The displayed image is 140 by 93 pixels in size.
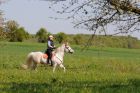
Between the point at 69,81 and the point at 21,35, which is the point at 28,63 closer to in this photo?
the point at 69,81

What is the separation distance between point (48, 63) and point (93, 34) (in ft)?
55.6

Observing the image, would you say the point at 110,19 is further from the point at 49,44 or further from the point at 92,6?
the point at 49,44

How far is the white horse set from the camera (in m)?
31.8

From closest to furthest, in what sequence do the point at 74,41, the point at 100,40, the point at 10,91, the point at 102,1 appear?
the point at 10,91 → the point at 102,1 → the point at 100,40 → the point at 74,41

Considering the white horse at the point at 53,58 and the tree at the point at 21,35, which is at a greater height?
the white horse at the point at 53,58

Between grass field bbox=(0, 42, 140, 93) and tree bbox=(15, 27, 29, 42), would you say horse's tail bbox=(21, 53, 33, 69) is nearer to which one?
grass field bbox=(0, 42, 140, 93)

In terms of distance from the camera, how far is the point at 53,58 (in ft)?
105

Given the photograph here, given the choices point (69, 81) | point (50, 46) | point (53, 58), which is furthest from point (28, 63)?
point (69, 81)

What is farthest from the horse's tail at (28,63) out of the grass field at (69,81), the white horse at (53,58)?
the grass field at (69,81)

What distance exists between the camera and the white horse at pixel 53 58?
31844 millimetres

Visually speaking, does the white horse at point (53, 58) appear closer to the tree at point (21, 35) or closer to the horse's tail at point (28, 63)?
the horse's tail at point (28, 63)

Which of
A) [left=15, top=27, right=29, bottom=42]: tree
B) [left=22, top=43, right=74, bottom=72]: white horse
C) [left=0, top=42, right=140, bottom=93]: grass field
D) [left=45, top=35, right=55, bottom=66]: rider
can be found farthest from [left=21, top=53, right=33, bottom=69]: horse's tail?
[left=15, top=27, right=29, bottom=42]: tree

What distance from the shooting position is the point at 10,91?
47.9 feet

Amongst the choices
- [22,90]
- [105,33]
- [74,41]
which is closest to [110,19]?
[105,33]
